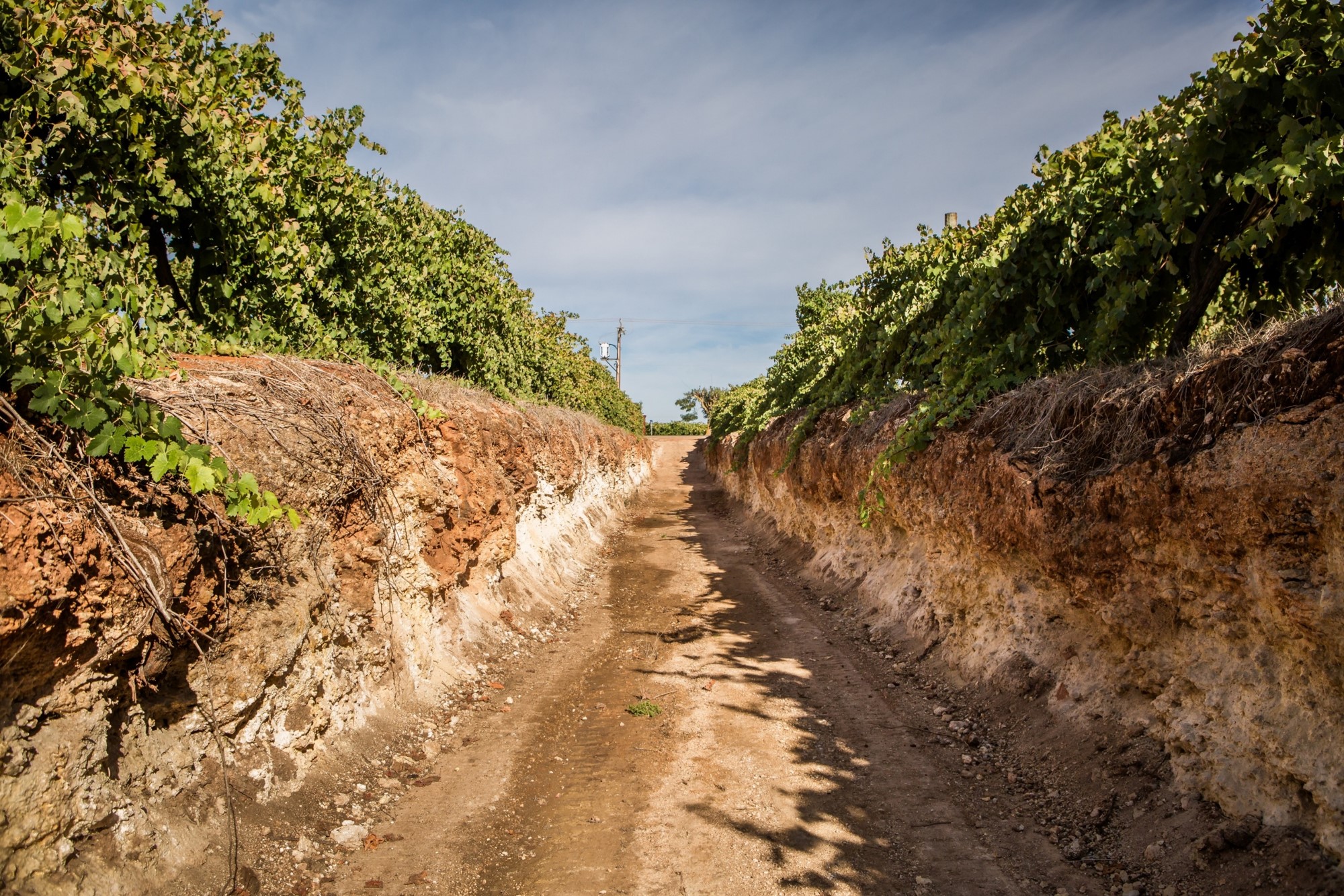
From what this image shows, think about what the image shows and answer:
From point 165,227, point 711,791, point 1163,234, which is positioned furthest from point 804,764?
point 165,227

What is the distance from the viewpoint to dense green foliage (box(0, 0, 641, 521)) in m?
3.74

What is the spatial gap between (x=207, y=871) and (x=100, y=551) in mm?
1856

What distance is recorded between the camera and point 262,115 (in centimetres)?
838

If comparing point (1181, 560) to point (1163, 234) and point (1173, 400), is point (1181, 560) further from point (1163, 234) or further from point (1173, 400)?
point (1163, 234)

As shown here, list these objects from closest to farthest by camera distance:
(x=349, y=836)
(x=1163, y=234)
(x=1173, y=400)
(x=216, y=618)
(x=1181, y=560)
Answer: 1. (x=216, y=618)
2. (x=1181, y=560)
3. (x=349, y=836)
4. (x=1173, y=400)
5. (x=1163, y=234)

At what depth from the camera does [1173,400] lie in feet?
16.8

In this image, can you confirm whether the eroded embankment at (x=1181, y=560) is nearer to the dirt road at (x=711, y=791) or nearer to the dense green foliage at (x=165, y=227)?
the dirt road at (x=711, y=791)

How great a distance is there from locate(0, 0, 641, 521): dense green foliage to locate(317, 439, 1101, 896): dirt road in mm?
2765

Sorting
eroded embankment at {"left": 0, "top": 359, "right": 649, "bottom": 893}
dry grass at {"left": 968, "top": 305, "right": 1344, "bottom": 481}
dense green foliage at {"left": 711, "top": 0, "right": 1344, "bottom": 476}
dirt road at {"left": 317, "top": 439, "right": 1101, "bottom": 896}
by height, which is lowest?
dirt road at {"left": 317, "top": 439, "right": 1101, "bottom": 896}

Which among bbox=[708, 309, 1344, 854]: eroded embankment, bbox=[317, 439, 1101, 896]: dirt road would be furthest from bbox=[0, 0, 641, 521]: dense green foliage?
bbox=[708, 309, 1344, 854]: eroded embankment

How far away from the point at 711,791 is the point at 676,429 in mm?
80106

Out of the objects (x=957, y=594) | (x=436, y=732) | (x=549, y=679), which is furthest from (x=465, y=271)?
(x=957, y=594)

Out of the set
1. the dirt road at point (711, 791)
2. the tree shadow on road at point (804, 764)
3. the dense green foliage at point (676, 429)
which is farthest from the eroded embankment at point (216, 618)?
the dense green foliage at point (676, 429)

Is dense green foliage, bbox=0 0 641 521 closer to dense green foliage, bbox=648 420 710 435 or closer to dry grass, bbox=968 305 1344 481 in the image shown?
dry grass, bbox=968 305 1344 481
